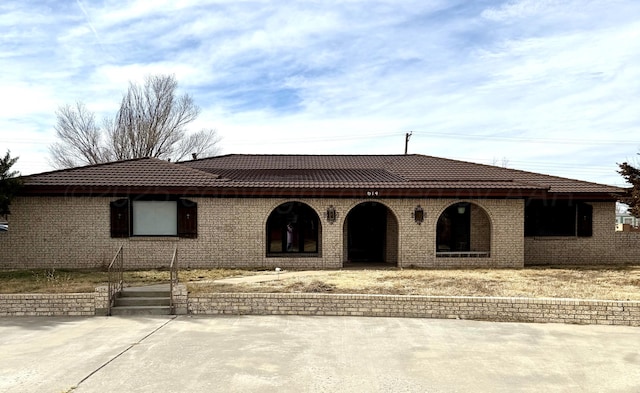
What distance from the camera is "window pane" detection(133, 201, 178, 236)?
53.8ft

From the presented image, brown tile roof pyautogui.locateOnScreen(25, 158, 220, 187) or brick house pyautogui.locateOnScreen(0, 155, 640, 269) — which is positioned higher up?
brown tile roof pyautogui.locateOnScreen(25, 158, 220, 187)

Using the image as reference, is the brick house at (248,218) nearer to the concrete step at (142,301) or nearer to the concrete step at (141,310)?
the concrete step at (142,301)

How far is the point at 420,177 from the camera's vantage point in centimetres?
1817

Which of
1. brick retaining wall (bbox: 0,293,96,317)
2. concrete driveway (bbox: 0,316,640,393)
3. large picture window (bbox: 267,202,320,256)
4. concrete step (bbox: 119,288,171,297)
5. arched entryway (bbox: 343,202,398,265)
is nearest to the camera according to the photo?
concrete driveway (bbox: 0,316,640,393)

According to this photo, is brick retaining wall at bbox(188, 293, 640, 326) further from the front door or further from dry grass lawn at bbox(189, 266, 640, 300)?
the front door

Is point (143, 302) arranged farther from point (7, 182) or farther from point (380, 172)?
point (380, 172)

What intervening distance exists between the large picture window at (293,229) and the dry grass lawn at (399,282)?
2370 mm

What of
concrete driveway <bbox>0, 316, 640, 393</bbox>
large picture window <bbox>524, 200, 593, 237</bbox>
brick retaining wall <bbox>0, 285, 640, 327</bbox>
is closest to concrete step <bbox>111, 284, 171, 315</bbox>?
brick retaining wall <bbox>0, 285, 640, 327</bbox>

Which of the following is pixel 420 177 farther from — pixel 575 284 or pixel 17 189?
pixel 17 189

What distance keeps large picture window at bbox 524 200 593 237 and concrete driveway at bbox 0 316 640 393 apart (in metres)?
10.1

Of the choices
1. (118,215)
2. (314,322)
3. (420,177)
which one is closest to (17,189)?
(118,215)

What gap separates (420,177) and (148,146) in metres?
25.8

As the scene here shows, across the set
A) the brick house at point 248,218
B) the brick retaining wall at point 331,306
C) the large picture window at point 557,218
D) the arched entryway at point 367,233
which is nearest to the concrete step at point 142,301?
the brick retaining wall at point 331,306

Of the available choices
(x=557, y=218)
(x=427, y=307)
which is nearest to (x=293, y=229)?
(x=427, y=307)
